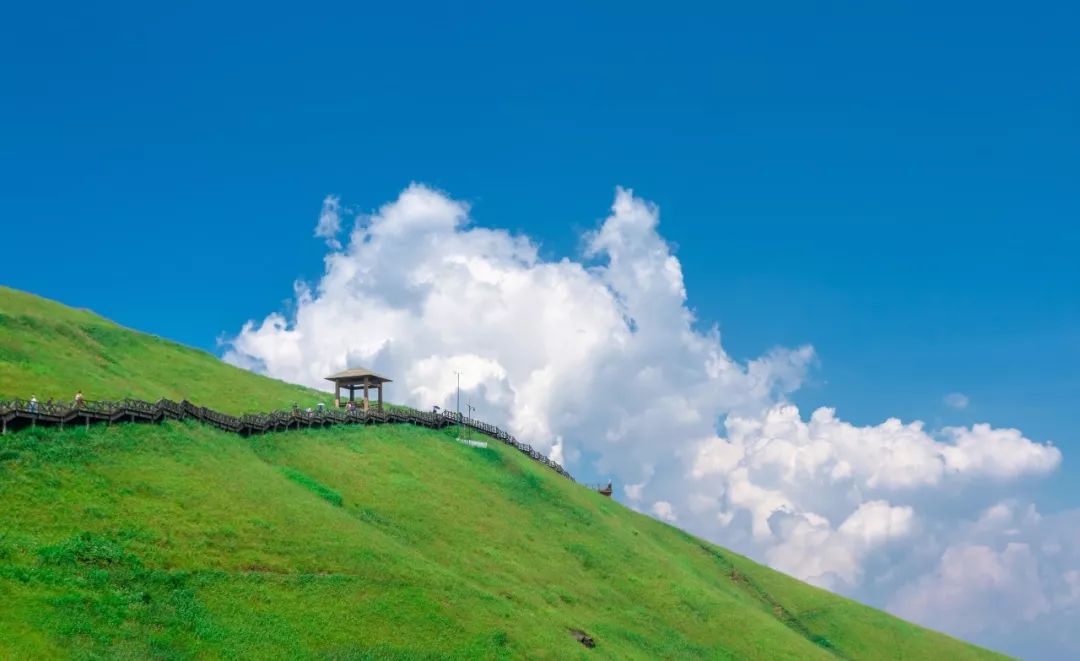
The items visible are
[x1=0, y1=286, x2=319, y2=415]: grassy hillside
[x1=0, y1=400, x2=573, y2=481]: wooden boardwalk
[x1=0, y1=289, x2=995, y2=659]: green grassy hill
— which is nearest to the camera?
[x1=0, y1=289, x2=995, y2=659]: green grassy hill

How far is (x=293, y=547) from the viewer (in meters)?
55.1

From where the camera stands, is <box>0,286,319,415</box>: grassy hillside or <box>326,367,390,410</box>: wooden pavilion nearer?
<box>0,286,319,415</box>: grassy hillside

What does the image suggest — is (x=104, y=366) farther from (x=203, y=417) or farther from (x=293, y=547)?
(x=293, y=547)

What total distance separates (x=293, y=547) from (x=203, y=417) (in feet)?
68.0

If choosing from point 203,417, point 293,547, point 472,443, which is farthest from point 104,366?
point 293,547

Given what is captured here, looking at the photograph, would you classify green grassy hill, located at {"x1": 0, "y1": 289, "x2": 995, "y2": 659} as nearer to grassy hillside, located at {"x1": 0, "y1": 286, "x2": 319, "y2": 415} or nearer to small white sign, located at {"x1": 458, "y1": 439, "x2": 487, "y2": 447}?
grassy hillside, located at {"x1": 0, "y1": 286, "x2": 319, "y2": 415}

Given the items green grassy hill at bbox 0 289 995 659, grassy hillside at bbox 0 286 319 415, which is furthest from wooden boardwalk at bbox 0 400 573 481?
grassy hillside at bbox 0 286 319 415

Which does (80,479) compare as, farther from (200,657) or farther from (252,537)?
(200,657)

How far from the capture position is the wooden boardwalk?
2224 inches

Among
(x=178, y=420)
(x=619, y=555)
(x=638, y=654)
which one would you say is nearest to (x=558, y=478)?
(x=619, y=555)

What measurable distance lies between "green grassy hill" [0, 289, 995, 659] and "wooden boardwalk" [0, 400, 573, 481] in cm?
117

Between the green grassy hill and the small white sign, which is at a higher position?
the small white sign

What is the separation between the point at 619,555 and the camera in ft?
292

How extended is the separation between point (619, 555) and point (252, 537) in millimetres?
43087
